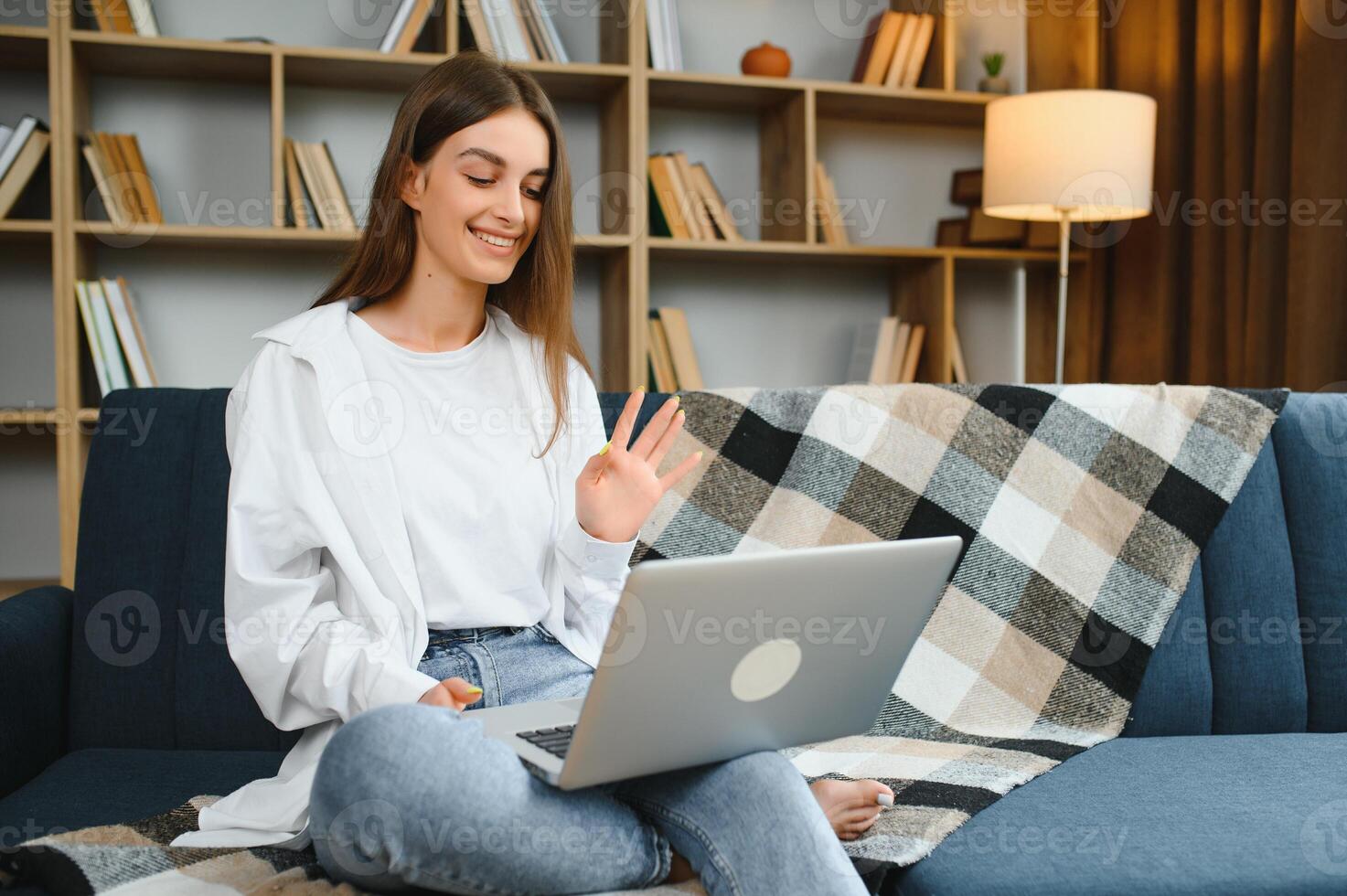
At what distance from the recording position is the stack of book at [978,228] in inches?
118

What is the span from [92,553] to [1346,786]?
1534 mm

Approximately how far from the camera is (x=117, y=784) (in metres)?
1.30

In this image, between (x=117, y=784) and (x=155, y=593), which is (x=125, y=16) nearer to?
(x=155, y=593)

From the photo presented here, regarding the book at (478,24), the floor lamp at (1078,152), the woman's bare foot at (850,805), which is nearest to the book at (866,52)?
the floor lamp at (1078,152)

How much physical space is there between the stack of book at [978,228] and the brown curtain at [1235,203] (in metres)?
0.17

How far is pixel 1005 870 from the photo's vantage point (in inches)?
44.3

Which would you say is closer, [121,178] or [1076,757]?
[1076,757]

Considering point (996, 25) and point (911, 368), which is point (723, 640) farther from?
point (996, 25)

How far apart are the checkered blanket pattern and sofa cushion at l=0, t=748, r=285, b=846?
57cm

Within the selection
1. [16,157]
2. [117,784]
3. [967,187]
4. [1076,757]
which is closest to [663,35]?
[967,187]

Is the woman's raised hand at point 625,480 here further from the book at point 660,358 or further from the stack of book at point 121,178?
the stack of book at point 121,178

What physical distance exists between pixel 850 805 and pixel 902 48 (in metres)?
2.30

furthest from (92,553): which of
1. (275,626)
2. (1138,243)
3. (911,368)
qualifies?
→ (1138,243)

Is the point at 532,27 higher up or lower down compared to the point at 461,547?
higher up
